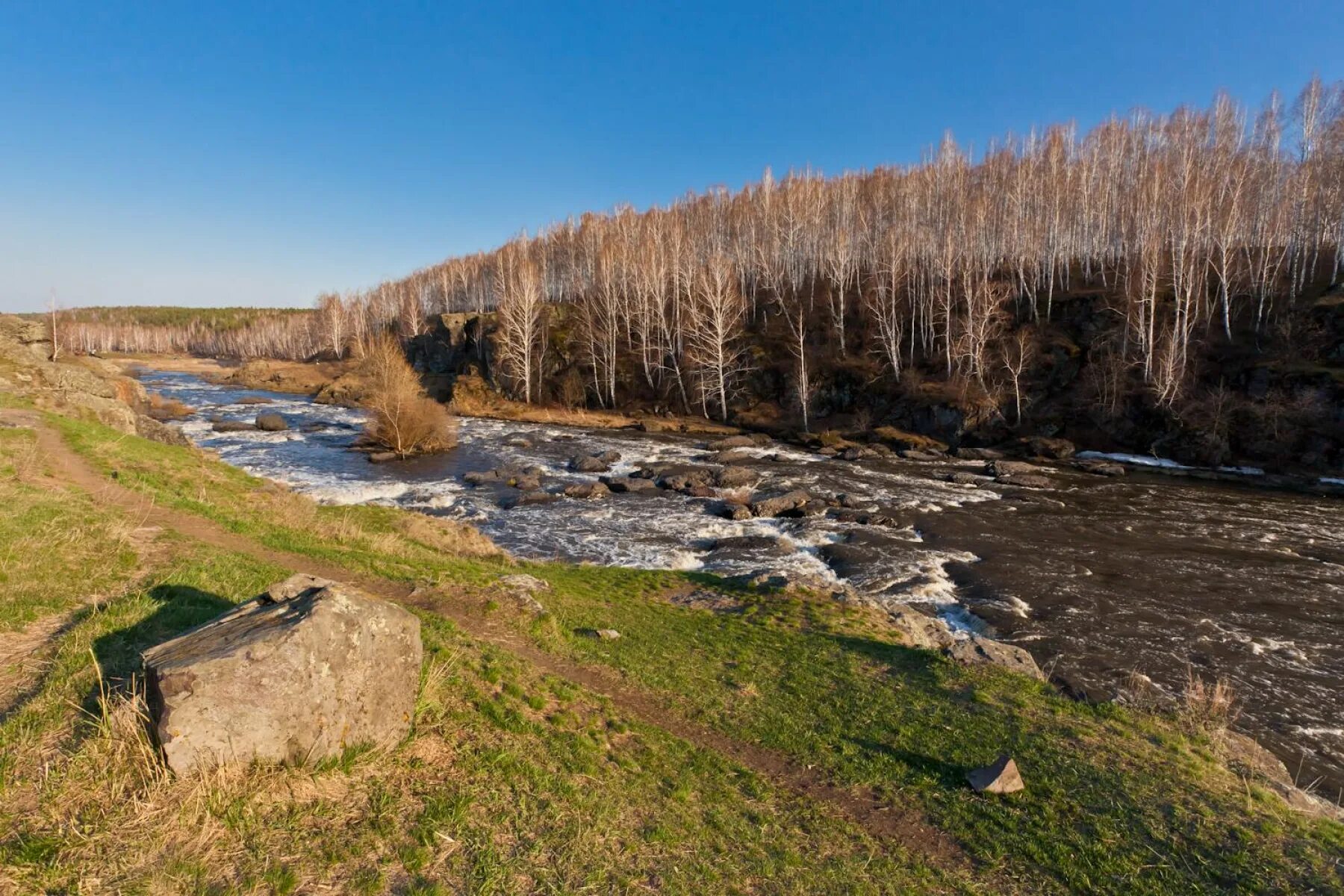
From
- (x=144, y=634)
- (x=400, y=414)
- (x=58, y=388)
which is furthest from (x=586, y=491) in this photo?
(x=58, y=388)

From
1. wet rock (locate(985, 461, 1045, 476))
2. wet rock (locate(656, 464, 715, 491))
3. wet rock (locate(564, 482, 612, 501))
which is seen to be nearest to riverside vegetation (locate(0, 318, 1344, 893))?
wet rock (locate(564, 482, 612, 501))

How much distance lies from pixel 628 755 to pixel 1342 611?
22.3 meters

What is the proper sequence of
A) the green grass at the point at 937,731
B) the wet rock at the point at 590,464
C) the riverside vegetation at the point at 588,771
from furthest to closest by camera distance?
the wet rock at the point at 590,464
the green grass at the point at 937,731
the riverside vegetation at the point at 588,771

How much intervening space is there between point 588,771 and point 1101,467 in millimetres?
41067

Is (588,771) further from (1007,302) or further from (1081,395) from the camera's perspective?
(1007,302)

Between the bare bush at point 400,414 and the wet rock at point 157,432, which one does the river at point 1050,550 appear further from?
the wet rock at point 157,432

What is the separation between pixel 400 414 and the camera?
3966 cm

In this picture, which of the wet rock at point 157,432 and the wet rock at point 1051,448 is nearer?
the wet rock at point 157,432

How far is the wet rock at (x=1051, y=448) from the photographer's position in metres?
41.3

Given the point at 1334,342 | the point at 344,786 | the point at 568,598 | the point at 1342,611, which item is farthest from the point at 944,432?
the point at 344,786

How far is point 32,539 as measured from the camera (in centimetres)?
991

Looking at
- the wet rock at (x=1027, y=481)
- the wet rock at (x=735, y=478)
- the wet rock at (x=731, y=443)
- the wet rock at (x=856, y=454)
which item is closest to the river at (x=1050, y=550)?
the wet rock at (x=1027, y=481)

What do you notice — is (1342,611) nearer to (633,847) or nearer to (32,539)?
(633,847)

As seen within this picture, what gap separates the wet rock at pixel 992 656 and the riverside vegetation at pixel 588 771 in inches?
19.3
